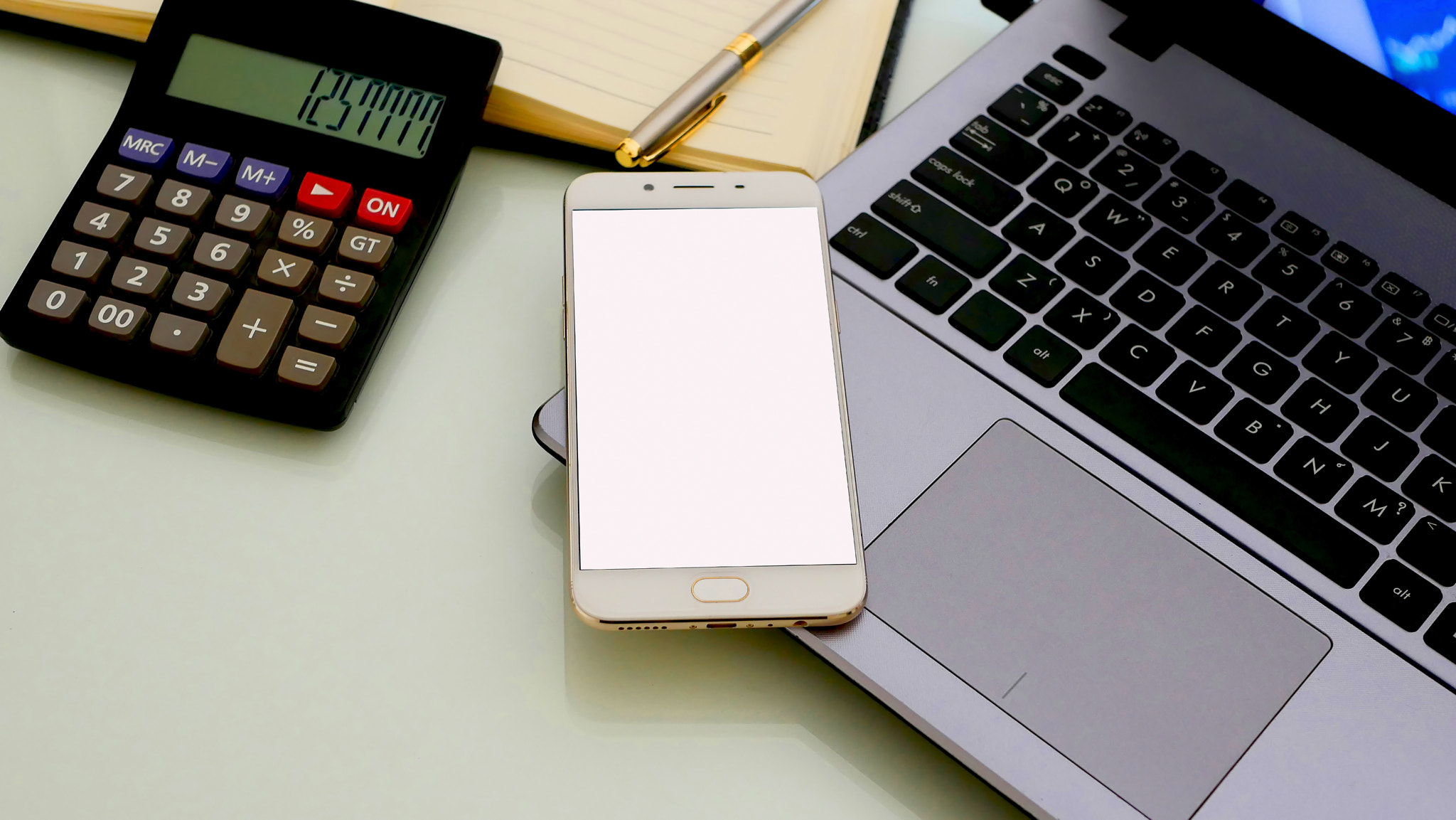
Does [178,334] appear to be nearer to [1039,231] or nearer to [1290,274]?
[1039,231]

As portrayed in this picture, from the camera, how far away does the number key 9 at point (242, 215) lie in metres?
0.45

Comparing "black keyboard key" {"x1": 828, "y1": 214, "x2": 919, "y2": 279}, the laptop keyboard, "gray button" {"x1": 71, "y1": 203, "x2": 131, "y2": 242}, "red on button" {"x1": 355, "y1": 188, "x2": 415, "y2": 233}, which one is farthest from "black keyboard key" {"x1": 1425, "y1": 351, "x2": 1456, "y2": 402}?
"gray button" {"x1": 71, "y1": 203, "x2": 131, "y2": 242}

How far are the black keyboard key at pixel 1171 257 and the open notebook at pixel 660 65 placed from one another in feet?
0.50

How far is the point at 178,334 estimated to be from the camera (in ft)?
1.39

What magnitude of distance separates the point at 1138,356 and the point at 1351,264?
0.37 ft

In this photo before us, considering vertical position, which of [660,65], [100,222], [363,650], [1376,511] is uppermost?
[660,65]

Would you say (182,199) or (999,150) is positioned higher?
(999,150)

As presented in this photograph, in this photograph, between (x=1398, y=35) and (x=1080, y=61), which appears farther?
(x=1080, y=61)

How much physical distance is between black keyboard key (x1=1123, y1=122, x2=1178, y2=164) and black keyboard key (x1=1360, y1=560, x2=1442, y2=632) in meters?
0.21

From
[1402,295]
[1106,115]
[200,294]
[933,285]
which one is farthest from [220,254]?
[1402,295]

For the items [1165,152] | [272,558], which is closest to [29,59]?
[272,558]

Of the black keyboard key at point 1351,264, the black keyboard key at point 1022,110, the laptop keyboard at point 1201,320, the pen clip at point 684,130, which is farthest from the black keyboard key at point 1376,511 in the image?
the pen clip at point 684,130

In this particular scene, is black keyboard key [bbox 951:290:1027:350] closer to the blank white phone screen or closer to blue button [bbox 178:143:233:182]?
the blank white phone screen

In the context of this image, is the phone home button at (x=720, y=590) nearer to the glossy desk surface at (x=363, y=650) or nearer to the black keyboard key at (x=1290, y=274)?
the glossy desk surface at (x=363, y=650)
